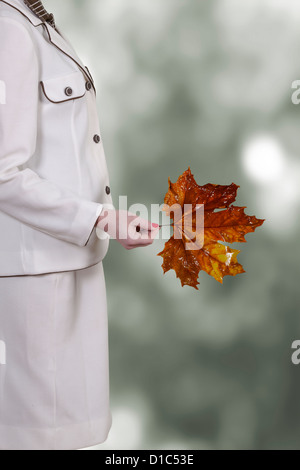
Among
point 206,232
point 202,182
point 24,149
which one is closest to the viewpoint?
point 24,149

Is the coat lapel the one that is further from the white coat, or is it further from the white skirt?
the white skirt

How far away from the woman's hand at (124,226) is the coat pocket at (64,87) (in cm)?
16

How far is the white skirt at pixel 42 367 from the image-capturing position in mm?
933

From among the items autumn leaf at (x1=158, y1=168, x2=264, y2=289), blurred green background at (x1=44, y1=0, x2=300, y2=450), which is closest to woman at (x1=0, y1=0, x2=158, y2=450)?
autumn leaf at (x1=158, y1=168, x2=264, y2=289)

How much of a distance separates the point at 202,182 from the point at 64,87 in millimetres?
896

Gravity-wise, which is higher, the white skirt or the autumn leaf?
the autumn leaf

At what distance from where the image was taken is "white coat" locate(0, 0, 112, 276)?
879mm

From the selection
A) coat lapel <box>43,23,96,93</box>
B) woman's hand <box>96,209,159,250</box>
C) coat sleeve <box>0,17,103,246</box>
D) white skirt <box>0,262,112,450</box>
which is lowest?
white skirt <box>0,262,112,450</box>

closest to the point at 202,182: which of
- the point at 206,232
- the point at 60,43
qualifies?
the point at 206,232

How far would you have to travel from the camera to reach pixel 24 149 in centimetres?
88

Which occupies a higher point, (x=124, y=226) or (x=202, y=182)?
(x=202, y=182)

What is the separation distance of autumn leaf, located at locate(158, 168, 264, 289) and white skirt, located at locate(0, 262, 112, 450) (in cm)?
15

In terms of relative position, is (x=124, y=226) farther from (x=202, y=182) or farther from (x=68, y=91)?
(x=202, y=182)

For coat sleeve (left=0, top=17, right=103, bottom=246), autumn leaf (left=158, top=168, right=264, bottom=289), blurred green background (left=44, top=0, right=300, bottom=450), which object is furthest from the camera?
blurred green background (left=44, top=0, right=300, bottom=450)
